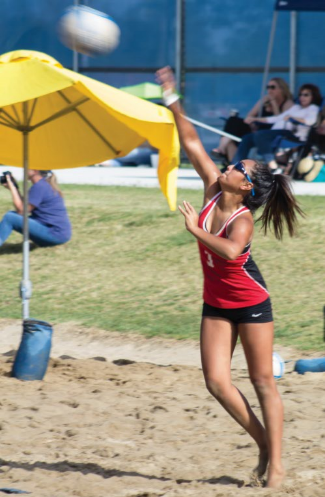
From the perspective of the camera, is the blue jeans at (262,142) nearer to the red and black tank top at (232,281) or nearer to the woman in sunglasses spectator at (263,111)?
the woman in sunglasses spectator at (263,111)

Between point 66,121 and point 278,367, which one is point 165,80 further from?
point 66,121

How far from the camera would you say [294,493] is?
177 inches

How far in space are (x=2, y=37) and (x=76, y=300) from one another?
1410cm

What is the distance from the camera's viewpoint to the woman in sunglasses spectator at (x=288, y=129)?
1481 centimetres

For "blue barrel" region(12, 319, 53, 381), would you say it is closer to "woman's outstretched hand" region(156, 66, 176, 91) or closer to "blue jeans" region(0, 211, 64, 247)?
"woman's outstretched hand" region(156, 66, 176, 91)

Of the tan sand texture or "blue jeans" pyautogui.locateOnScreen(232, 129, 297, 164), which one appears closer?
the tan sand texture

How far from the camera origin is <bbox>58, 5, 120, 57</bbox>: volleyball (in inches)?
287

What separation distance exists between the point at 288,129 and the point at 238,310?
36.0ft

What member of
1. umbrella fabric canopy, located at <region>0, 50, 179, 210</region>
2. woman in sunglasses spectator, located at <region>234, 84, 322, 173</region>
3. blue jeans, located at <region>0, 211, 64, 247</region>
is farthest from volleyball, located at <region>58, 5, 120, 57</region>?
woman in sunglasses spectator, located at <region>234, 84, 322, 173</region>

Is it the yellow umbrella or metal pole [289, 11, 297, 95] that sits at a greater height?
the yellow umbrella

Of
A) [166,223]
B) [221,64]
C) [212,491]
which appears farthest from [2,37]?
[212,491]

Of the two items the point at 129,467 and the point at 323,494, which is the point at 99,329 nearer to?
the point at 129,467

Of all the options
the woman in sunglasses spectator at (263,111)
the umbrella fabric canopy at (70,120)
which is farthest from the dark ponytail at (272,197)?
the woman in sunglasses spectator at (263,111)

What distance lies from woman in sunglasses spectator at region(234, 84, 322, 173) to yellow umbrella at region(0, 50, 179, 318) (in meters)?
6.55
